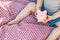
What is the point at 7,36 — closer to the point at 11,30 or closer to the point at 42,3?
the point at 11,30

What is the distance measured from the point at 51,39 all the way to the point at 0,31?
0.41 metres

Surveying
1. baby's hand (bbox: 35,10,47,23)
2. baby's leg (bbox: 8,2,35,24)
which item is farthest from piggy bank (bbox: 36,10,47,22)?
baby's leg (bbox: 8,2,35,24)

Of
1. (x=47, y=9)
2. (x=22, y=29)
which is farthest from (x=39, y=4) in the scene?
(x=22, y=29)

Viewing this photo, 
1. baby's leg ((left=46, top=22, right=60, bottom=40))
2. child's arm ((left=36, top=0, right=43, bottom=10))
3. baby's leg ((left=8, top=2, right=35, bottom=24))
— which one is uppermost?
child's arm ((left=36, top=0, right=43, bottom=10))

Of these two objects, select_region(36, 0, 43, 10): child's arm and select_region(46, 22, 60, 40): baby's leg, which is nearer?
select_region(46, 22, 60, 40): baby's leg

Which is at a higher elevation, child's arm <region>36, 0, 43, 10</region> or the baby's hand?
child's arm <region>36, 0, 43, 10</region>

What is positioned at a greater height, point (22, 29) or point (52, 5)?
point (52, 5)

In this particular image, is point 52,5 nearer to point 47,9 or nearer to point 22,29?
point 47,9

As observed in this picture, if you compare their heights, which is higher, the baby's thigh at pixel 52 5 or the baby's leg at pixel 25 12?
the baby's thigh at pixel 52 5

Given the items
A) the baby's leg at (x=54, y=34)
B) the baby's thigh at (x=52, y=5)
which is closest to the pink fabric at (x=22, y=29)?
the baby's leg at (x=54, y=34)

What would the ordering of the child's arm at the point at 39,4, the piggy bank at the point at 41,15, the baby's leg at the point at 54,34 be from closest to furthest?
the baby's leg at the point at 54,34 → the piggy bank at the point at 41,15 → the child's arm at the point at 39,4

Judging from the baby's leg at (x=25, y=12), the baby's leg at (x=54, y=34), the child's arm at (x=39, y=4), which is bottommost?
the baby's leg at (x=54, y=34)

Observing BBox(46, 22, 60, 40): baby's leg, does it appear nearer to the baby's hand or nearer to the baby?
the baby

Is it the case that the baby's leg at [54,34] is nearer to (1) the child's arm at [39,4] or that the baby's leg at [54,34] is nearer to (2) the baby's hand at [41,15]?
(2) the baby's hand at [41,15]
